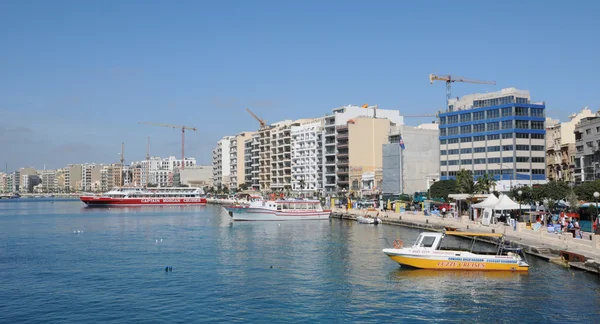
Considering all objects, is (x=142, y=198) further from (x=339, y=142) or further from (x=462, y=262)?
(x=462, y=262)

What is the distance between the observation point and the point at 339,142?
160 m

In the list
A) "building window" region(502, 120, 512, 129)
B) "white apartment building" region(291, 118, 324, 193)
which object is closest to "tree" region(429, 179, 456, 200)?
"building window" region(502, 120, 512, 129)

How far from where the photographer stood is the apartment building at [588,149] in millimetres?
90681

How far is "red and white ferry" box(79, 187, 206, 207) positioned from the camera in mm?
176500

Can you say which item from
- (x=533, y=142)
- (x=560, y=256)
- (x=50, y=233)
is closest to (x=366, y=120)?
(x=533, y=142)

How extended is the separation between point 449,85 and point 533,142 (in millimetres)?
57166

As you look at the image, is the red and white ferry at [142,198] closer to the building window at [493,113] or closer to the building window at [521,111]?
the building window at [493,113]

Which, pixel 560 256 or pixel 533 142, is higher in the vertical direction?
pixel 533 142

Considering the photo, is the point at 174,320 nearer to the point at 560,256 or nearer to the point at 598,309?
the point at 598,309

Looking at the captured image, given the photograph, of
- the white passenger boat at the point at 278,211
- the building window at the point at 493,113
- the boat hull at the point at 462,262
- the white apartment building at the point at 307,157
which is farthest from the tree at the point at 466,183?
the white apartment building at the point at 307,157

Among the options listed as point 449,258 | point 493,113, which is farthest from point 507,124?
point 449,258

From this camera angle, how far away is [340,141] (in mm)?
159750

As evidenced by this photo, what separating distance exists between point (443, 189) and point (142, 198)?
332 ft

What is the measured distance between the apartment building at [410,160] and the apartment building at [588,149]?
42.9m
